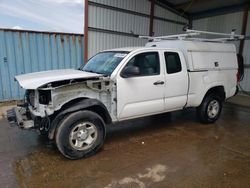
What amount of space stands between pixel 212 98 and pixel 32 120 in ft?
14.1

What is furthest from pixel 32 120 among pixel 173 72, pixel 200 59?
pixel 200 59

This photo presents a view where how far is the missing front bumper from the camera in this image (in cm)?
358

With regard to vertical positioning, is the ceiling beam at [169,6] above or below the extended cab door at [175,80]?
above

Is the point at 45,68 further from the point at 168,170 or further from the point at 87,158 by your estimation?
the point at 168,170

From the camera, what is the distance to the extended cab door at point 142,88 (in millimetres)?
4102

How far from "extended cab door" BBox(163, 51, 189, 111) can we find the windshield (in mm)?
1057

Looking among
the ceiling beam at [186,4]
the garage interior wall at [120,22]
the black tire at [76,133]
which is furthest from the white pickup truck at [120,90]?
the ceiling beam at [186,4]

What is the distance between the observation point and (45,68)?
8227mm

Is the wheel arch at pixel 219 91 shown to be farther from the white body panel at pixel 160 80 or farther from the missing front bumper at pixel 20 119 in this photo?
the missing front bumper at pixel 20 119

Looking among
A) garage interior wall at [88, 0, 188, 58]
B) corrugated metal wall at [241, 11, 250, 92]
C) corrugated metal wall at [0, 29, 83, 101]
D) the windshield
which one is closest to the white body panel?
the windshield

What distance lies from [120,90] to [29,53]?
17.2 feet

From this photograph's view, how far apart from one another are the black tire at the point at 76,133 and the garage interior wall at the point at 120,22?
5.55 m

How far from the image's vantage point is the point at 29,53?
7844 mm

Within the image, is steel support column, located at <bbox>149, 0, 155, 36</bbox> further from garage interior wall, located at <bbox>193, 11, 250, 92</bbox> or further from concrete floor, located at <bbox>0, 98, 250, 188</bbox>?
concrete floor, located at <bbox>0, 98, 250, 188</bbox>
